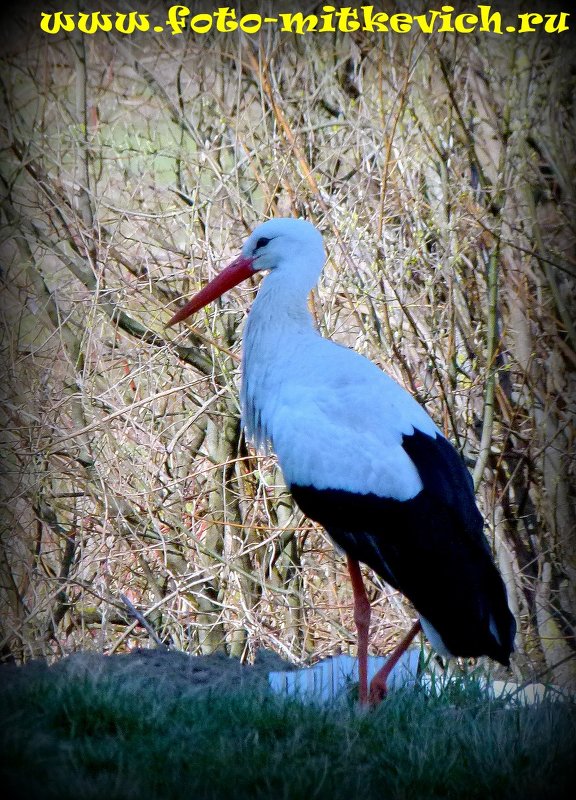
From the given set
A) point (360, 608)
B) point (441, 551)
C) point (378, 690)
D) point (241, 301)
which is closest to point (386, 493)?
point (441, 551)

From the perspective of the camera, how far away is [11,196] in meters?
5.73

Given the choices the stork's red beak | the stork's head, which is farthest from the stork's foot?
the stork's red beak

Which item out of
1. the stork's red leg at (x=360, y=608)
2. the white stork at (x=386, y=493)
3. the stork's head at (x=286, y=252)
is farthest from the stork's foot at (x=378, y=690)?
the stork's head at (x=286, y=252)

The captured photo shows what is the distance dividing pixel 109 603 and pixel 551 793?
10.8 ft

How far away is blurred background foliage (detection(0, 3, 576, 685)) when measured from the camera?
5043 millimetres

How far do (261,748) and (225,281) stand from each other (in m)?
2.21

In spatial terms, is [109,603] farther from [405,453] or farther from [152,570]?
[405,453]

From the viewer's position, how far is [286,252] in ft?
13.9

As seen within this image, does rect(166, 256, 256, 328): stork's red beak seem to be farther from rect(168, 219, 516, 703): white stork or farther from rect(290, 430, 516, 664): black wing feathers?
rect(290, 430, 516, 664): black wing feathers

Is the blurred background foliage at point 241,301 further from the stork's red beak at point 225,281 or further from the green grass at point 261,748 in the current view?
the green grass at point 261,748

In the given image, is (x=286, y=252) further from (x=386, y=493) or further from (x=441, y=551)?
(x=441, y=551)

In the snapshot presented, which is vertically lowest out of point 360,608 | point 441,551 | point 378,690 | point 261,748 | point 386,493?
point 261,748

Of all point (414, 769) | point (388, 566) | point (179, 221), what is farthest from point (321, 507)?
point (179, 221)

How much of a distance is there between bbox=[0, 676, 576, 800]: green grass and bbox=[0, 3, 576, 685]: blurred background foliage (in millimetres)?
1869
